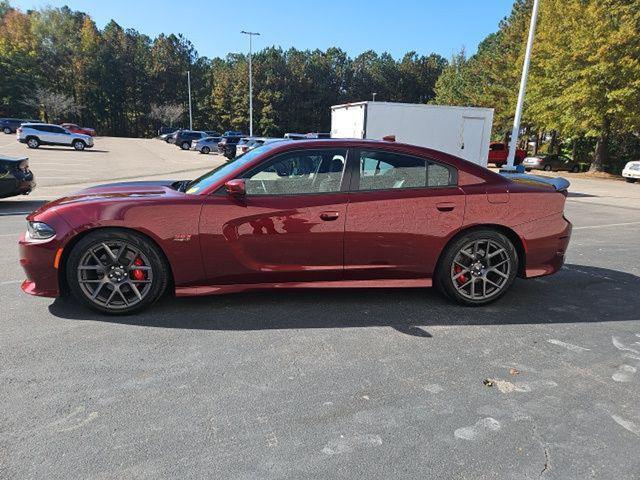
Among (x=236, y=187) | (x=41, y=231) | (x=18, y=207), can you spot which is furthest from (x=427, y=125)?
(x=41, y=231)

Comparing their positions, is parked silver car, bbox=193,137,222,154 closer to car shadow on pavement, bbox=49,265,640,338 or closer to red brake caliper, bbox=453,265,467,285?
car shadow on pavement, bbox=49,265,640,338

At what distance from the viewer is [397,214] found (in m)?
4.03

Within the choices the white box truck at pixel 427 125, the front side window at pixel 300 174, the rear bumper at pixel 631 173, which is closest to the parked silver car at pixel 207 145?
the white box truck at pixel 427 125

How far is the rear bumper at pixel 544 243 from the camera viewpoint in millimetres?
4309

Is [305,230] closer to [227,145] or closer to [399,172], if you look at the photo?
[399,172]

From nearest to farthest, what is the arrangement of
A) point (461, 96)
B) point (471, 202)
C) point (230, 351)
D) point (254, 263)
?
1. point (230, 351)
2. point (254, 263)
3. point (471, 202)
4. point (461, 96)

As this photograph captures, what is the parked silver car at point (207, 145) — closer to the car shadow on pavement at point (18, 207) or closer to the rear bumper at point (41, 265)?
the car shadow on pavement at point (18, 207)

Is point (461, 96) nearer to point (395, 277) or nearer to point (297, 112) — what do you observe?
point (297, 112)

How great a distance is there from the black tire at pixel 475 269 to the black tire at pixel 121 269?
250 centimetres

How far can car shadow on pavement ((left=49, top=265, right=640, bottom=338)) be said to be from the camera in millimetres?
3852

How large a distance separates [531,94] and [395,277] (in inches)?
1174

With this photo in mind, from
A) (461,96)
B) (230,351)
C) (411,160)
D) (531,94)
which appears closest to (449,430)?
(230,351)

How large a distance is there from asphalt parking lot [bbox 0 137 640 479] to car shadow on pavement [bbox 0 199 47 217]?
17.9 feet

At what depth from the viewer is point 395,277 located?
4188mm
